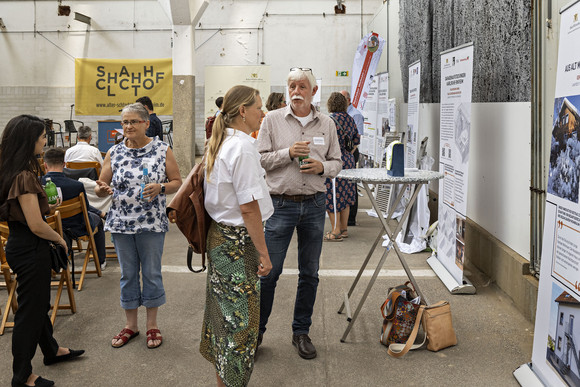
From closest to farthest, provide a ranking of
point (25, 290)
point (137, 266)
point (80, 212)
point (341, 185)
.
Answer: point (25, 290) < point (137, 266) < point (80, 212) < point (341, 185)

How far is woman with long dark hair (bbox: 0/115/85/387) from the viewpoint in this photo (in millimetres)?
2757

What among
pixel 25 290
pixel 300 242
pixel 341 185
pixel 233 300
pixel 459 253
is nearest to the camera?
pixel 233 300

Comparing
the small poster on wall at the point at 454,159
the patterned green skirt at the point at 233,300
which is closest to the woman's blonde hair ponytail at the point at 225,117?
the patterned green skirt at the point at 233,300

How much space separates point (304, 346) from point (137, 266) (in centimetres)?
108

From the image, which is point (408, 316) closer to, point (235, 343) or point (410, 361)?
point (410, 361)

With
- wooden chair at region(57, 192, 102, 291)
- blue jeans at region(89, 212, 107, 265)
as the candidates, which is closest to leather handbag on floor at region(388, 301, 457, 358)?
wooden chair at region(57, 192, 102, 291)

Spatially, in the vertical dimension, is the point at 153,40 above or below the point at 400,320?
above

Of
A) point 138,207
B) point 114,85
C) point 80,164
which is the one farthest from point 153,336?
point 114,85

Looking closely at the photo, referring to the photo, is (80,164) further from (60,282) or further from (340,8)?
(340,8)

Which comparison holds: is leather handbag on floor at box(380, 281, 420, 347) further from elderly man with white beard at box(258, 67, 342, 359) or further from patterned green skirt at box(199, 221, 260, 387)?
patterned green skirt at box(199, 221, 260, 387)

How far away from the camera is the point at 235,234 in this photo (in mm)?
2426

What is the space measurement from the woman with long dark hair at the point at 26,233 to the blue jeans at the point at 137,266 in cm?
55

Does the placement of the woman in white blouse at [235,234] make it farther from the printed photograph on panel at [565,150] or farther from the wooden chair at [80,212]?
the wooden chair at [80,212]

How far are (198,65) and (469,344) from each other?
12.8 meters
